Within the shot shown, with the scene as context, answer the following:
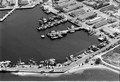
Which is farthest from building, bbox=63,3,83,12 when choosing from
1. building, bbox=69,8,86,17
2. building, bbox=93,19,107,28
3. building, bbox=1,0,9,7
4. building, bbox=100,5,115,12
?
building, bbox=1,0,9,7

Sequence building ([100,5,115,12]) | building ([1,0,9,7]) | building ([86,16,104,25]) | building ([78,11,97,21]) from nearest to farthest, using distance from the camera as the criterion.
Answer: building ([86,16,104,25]), building ([78,11,97,21]), building ([100,5,115,12]), building ([1,0,9,7])

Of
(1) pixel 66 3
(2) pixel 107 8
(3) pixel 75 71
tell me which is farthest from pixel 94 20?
(3) pixel 75 71

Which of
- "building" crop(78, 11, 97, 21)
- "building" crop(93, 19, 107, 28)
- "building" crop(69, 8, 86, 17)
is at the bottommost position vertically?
"building" crop(93, 19, 107, 28)

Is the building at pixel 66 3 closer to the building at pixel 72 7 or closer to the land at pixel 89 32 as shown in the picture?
the land at pixel 89 32

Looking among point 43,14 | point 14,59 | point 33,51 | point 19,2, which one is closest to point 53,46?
point 33,51

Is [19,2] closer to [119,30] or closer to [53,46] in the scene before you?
[53,46]

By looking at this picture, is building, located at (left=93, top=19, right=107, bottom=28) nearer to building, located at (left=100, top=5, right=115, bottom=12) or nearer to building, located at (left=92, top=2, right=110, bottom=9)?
building, located at (left=100, top=5, right=115, bottom=12)

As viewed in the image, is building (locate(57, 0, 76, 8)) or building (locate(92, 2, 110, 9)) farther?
building (locate(57, 0, 76, 8))

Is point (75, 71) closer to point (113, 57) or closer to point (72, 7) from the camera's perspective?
point (113, 57)
